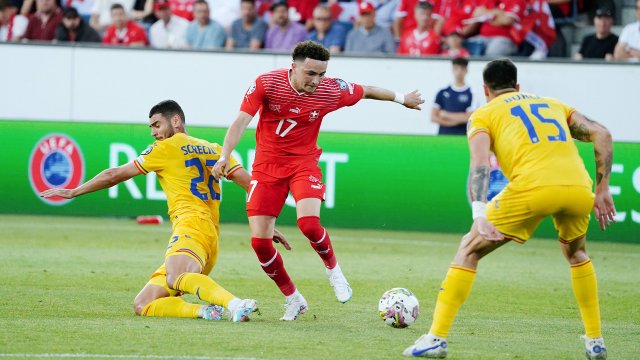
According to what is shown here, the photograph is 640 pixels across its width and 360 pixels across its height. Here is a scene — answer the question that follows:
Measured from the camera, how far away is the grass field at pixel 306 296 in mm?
7566

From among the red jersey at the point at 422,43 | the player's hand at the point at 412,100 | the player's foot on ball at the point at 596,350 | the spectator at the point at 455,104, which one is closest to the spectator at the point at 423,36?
the red jersey at the point at 422,43

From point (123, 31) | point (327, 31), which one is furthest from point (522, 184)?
point (123, 31)

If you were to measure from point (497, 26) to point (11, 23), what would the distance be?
29.4 feet

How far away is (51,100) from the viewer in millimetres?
18719

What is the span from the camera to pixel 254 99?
9.04 meters

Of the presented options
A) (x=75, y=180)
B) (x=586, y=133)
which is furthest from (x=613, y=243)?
(x=586, y=133)

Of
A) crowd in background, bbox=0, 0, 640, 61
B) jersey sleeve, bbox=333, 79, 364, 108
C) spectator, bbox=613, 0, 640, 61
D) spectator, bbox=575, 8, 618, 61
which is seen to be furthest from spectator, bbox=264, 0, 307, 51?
jersey sleeve, bbox=333, 79, 364, 108

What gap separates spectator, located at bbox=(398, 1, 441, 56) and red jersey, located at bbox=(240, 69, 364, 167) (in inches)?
360

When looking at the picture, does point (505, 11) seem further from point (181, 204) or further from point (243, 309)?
point (243, 309)

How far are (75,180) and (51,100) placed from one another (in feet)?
5.26

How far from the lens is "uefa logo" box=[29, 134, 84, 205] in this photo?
18.0m

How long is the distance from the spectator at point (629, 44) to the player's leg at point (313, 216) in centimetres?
973

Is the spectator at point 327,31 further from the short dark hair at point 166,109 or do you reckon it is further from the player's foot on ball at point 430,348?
the player's foot on ball at point 430,348

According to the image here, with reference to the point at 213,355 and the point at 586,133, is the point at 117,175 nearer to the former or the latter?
the point at 213,355
